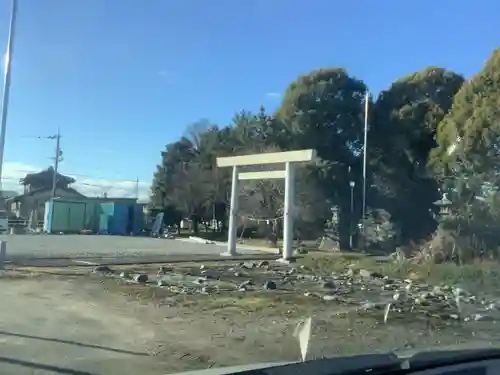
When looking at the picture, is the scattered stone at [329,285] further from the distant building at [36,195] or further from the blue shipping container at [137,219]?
the distant building at [36,195]

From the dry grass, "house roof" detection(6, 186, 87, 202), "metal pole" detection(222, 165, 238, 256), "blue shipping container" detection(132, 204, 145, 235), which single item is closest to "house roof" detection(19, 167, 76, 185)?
"house roof" detection(6, 186, 87, 202)

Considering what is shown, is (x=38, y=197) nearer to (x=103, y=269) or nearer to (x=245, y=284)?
(x=103, y=269)

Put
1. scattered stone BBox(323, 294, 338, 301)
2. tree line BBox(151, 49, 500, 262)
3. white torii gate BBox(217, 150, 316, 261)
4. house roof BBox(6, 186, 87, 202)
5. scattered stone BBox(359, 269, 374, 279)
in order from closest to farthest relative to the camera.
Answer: scattered stone BBox(323, 294, 338, 301)
scattered stone BBox(359, 269, 374, 279)
white torii gate BBox(217, 150, 316, 261)
tree line BBox(151, 49, 500, 262)
house roof BBox(6, 186, 87, 202)

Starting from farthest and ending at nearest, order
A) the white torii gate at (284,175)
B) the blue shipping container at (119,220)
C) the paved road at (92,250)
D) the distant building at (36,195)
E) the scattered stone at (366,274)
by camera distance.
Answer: the distant building at (36,195) → the blue shipping container at (119,220) → the paved road at (92,250) → the white torii gate at (284,175) → the scattered stone at (366,274)

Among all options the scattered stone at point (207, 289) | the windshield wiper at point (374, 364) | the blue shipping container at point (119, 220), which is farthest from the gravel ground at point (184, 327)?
the blue shipping container at point (119, 220)

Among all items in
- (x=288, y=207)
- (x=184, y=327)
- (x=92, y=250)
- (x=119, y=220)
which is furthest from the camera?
(x=119, y=220)

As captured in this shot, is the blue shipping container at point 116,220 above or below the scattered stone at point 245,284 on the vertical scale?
above

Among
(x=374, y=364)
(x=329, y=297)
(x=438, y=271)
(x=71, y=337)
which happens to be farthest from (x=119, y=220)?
(x=374, y=364)

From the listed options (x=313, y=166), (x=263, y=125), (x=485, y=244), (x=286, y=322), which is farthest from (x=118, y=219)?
(x=286, y=322)

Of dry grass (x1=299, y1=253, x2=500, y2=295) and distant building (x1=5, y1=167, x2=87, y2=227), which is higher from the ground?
distant building (x1=5, y1=167, x2=87, y2=227)

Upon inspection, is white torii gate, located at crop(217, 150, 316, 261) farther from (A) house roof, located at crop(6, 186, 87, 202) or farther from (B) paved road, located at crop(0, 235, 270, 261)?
(A) house roof, located at crop(6, 186, 87, 202)

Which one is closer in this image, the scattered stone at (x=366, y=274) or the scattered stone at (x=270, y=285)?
the scattered stone at (x=270, y=285)

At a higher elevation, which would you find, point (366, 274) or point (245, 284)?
point (366, 274)

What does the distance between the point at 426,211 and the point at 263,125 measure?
11000mm
